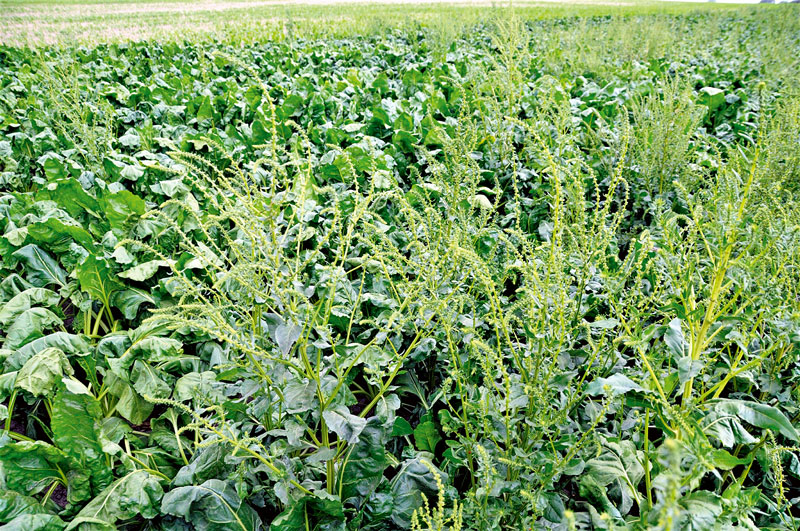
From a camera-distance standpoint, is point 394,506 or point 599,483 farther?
point 394,506

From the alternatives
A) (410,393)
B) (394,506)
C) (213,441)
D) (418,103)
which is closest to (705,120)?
(418,103)

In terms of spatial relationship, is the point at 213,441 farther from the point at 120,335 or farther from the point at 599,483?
the point at 599,483

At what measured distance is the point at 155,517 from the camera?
1961 mm

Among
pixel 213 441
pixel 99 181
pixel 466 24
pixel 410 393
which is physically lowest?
pixel 410 393

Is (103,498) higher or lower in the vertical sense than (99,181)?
lower

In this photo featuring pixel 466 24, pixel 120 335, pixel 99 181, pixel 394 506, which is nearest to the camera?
pixel 394 506

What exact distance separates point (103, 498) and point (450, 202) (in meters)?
2.08

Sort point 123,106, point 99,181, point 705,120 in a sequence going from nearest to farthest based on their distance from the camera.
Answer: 1. point 99,181
2. point 705,120
3. point 123,106

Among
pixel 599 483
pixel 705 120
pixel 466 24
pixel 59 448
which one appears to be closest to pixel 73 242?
pixel 59 448

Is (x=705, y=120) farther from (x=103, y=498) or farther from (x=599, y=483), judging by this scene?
(x=103, y=498)

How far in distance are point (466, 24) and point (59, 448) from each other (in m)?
16.1

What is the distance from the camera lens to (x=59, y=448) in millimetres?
1987

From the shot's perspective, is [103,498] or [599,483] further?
[103,498]

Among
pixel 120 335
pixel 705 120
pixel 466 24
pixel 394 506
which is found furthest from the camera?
pixel 466 24
